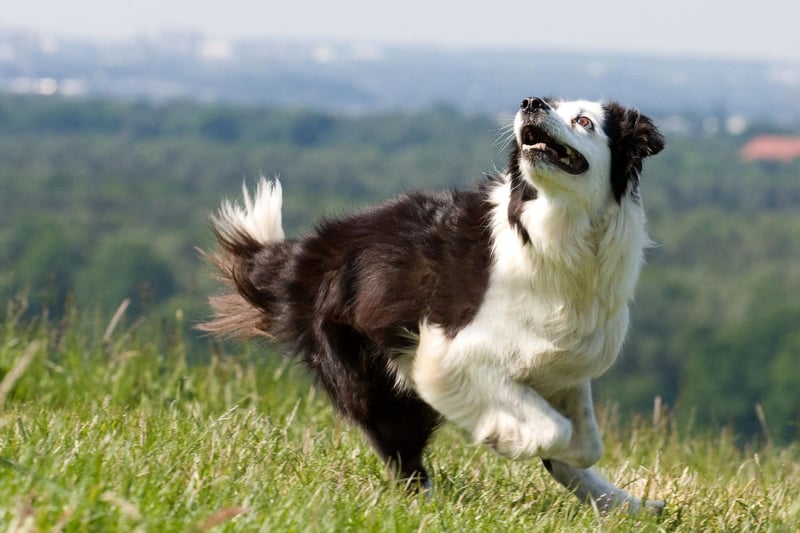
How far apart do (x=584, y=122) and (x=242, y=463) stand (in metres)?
1.92

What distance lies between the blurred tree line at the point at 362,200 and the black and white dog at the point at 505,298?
106ft

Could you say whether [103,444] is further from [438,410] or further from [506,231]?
[506,231]

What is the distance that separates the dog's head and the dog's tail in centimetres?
137

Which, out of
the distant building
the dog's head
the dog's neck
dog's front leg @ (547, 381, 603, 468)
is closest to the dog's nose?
the dog's head

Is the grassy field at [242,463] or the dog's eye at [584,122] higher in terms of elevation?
the dog's eye at [584,122]

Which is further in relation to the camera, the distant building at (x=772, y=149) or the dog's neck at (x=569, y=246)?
the distant building at (x=772, y=149)

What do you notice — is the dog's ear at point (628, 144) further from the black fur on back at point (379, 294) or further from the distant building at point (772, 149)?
the distant building at point (772, 149)

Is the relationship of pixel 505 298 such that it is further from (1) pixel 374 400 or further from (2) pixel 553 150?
(1) pixel 374 400

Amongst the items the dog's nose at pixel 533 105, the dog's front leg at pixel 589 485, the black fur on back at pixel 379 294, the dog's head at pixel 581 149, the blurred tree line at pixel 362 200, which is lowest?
the blurred tree line at pixel 362 200

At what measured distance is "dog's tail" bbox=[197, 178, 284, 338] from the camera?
6082 millimetres

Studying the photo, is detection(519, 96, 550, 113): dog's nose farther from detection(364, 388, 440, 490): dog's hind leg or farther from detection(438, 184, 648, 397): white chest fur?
detection(364, 388, 440, 490): dog's hind leg

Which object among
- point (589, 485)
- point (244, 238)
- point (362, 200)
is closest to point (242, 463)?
point (244, 238)

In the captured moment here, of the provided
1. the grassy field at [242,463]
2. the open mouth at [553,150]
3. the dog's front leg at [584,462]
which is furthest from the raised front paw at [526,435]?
the open mouth at [553,150]

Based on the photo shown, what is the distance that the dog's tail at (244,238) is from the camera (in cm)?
608
